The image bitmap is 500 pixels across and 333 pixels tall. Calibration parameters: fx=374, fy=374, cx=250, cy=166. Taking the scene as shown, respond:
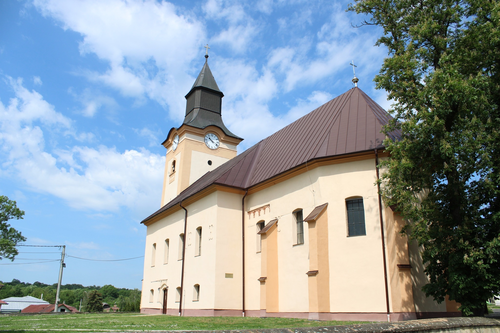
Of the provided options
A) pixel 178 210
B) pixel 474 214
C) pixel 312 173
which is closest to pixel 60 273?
pixel 178 210

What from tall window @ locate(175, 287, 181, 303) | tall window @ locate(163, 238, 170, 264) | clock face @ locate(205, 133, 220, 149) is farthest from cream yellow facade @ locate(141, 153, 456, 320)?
clock face @ locate(205, 133, 220, 149)

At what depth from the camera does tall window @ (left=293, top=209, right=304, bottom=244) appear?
17.6m

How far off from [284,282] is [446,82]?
1092cm

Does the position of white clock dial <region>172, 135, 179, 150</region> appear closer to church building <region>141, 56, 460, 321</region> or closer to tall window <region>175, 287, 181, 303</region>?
church building <region>141, 56, 460, 321</region>

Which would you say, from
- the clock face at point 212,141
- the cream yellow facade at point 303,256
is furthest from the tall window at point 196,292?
the clock face at point 212,141

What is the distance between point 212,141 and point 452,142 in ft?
75.6

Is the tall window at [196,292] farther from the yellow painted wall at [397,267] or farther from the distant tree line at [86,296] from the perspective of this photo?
the distant tree line at [86,296]

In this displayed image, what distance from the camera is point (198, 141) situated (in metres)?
31.7

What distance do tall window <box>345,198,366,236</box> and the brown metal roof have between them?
7.15ft

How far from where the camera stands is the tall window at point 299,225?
17614 millimetres

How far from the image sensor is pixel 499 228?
10922 millimetres

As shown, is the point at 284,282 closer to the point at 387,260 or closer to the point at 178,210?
the point at 387,260

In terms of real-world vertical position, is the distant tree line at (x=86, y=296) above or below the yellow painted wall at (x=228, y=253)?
below

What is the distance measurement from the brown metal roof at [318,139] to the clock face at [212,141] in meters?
7.48
